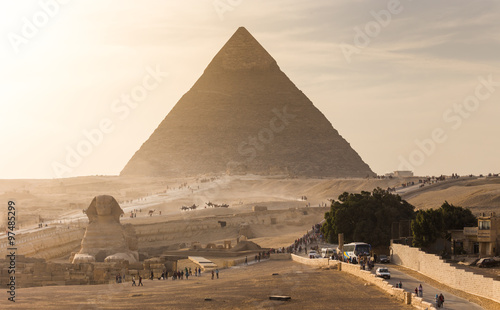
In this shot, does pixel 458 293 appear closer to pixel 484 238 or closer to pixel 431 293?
pixel 431 293

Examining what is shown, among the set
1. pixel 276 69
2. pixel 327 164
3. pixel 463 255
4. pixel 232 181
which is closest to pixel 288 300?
pixel 463 255

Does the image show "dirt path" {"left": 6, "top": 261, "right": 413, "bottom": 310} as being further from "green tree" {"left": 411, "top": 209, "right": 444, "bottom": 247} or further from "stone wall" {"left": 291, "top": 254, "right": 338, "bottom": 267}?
"green tree" {"left": 411, "top": 209, "right": 444, "bottom": 247}

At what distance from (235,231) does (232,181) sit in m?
47.8

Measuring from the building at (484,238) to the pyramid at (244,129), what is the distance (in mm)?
119792

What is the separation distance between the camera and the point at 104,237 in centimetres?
2758

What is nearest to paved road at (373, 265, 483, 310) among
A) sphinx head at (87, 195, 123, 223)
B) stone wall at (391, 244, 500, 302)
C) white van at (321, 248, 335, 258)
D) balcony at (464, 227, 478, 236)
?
stone wall at (391, 244, 500, 302)

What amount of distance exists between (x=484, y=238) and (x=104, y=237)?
12721mm

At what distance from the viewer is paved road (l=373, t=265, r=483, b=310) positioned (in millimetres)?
18609

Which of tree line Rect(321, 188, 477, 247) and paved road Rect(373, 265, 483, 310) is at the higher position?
tree line Rect(321, 188, 477, 247)

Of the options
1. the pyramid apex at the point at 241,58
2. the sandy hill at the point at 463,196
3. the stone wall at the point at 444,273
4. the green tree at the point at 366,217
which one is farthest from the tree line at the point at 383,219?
the pyramid apex at the point at 241,58

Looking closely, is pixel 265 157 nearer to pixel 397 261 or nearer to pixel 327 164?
pixel 327 164

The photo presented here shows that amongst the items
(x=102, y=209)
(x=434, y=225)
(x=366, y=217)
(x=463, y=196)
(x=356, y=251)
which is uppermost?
(x=463, y=196)

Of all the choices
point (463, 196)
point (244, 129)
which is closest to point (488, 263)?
point (463, 196)

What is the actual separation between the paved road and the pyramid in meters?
126
